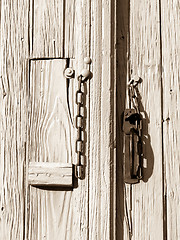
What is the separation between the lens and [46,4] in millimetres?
1303

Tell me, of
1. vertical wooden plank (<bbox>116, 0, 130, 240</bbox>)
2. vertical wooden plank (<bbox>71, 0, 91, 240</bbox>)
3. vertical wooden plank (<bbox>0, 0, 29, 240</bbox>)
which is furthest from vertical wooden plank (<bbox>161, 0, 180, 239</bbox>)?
vertical wooden plank (<bbox>0, 0, 29, 240</bbox>)

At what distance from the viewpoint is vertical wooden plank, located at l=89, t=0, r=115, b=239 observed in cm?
119

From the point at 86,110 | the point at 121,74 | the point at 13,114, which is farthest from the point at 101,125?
the point at 13,114

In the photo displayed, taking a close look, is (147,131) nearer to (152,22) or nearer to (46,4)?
(152,22)

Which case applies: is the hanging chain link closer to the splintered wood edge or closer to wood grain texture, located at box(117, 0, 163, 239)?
wood grain texture, located at box(117, 0, 163, 239)

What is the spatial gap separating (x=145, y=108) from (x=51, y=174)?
0.33 metres

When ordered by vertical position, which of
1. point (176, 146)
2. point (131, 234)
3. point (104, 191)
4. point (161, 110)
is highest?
point (161, 110)

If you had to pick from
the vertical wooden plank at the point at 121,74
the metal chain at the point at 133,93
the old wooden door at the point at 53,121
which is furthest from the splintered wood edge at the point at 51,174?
the metal chain at the point at 133,93

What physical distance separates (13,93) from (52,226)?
1.34ft

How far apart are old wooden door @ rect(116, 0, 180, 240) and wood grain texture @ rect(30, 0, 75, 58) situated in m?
0.15

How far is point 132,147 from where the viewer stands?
123cm

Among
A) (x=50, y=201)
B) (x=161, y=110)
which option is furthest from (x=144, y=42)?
(x=50, y=201)

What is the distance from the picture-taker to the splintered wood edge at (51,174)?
4.00 ft

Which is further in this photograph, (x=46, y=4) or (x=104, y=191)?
(x=46, y=4)
